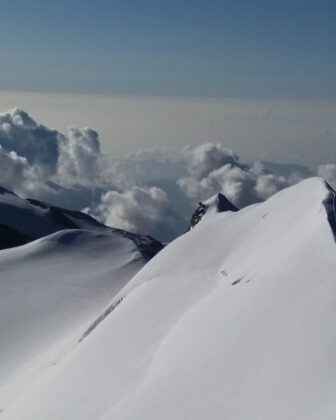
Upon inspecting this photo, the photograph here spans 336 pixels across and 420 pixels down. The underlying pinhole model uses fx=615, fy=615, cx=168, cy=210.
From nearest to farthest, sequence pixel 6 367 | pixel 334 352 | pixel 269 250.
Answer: pixel 334 352 → pixel 269 250 → pixel 6 367

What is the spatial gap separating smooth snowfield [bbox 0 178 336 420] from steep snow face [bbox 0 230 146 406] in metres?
6.30

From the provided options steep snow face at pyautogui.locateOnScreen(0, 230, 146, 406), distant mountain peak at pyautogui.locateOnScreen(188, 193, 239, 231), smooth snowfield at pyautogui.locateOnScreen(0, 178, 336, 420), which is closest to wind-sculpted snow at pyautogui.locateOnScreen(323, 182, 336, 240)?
smooth snowfield at pyautogui.locateOnScreen(0, 178, 336, 420)

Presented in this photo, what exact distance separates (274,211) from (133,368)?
25.9 m

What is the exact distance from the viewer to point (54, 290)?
219 ft

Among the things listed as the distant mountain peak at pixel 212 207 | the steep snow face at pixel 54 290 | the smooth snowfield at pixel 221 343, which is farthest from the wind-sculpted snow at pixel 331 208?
the distant mountain peak at pixel 212 207

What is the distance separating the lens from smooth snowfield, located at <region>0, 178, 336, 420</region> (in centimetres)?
2395

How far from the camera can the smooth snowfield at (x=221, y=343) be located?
2395cm

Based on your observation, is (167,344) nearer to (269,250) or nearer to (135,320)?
(135,320)

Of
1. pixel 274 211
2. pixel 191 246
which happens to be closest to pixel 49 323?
pixel 191 246

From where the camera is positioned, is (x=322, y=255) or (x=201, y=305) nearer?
(x=322, y=255)

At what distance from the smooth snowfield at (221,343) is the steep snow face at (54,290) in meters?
6.30

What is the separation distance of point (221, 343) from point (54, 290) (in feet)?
131

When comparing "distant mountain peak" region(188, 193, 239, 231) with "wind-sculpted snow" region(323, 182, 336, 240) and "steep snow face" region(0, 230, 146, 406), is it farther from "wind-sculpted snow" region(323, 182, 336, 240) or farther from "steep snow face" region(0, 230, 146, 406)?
"wind-sculpted snow" region(323, 182, 336, 240)

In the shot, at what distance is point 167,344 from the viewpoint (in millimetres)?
33469
